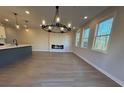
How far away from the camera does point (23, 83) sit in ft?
8.36

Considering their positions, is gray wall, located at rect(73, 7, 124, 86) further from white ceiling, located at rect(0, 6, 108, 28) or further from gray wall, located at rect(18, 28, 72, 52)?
gray wall, located at rect(18, 28, 72, 52)

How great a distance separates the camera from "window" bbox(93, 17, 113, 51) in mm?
3724

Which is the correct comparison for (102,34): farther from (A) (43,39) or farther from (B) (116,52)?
(A) (43,39)

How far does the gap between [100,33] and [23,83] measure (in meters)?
3.98

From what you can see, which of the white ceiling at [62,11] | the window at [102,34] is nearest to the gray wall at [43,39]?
the white ceiling at [62,11]

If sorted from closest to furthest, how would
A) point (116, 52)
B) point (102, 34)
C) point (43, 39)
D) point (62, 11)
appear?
point (116, 52) < point (102, 34) < point (62, 11) < point (43, 39)

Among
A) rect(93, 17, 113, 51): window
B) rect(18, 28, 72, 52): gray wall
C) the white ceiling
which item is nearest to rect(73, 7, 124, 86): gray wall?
rect(93, 17, 113, 51): window

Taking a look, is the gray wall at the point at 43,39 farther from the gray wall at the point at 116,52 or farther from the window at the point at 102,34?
the gray wall at the point at 116,52

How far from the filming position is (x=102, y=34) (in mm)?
4152

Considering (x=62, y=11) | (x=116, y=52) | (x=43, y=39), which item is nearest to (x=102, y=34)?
(x=116, y=52)

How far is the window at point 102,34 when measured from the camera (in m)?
3.72
